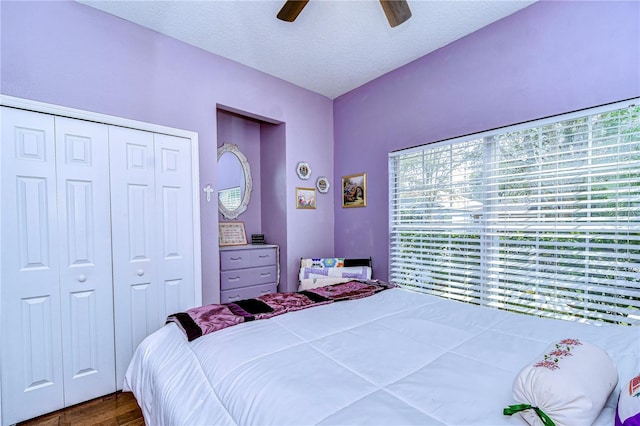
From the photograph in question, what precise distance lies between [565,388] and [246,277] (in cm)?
275

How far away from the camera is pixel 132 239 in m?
2.24

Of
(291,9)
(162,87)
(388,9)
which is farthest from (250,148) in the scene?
(388,9)

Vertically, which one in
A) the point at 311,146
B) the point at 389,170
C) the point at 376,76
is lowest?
the point at 389,170

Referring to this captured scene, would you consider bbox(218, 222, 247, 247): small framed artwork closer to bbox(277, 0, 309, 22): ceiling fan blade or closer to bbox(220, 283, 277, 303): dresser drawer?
bbox(220, 283, 277, 303): dresser drawer

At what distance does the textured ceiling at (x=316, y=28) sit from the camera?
2146 mm

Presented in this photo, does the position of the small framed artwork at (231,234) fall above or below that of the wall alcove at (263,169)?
below

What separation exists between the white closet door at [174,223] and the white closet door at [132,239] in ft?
0.18

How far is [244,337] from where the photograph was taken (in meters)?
1.33

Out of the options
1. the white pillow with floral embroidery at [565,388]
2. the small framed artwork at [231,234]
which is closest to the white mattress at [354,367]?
the white pillow with floral embroidery at [565,388]

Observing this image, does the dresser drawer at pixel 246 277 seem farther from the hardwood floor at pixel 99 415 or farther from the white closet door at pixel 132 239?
the hardwood floor at pixel 99 415

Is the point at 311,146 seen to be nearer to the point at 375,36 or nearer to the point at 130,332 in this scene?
the point at 375,36

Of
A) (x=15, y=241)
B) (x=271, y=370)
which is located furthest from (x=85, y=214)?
(x=271, y=370)

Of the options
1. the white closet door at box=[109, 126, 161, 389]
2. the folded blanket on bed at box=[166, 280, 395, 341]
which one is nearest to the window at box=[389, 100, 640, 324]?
the folded blanket on bed at box=[166, 280, 395, 341]

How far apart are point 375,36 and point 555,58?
1356 mm
